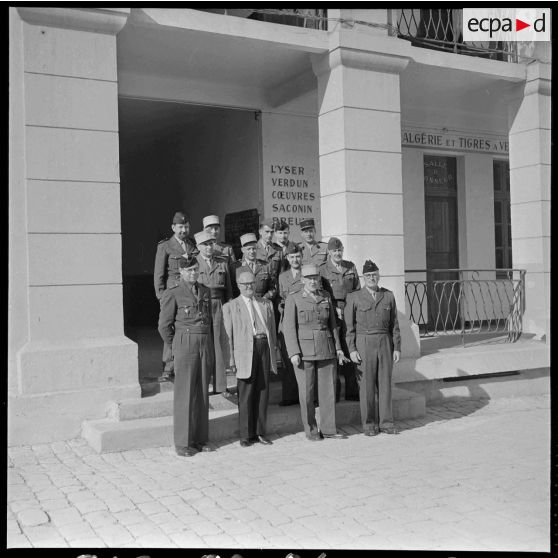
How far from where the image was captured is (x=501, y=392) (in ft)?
30.9

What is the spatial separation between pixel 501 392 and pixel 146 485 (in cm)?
566

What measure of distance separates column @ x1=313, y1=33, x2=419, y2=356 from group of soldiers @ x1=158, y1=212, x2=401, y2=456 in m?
0.93

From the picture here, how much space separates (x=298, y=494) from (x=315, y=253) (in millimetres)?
3397

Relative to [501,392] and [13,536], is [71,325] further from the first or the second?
[501,392]

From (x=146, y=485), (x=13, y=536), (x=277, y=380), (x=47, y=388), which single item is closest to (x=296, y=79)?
(x=277, y=380)

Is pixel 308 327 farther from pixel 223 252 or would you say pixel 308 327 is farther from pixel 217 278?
pixel 223 252

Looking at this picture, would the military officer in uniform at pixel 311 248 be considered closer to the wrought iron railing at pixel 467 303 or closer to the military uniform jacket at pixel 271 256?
the military uniform jacket at pixel 271 256

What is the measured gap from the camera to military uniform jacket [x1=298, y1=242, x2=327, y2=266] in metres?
7.90

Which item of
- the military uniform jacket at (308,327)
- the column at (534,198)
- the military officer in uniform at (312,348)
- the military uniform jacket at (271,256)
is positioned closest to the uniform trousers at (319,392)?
the military officer in uniform at (312,348)

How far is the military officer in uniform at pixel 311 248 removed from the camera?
7919mm

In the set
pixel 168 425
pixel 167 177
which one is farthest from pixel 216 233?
pixel 167 177

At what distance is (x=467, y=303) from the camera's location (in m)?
11.6

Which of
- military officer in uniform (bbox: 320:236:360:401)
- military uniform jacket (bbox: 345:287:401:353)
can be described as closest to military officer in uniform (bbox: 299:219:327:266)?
military officer in uniform (bbox: 320:236:360:401)

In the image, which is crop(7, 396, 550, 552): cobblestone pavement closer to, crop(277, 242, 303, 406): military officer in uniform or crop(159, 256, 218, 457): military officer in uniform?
crop(159, 256, 218, 457): military officer in uniform
